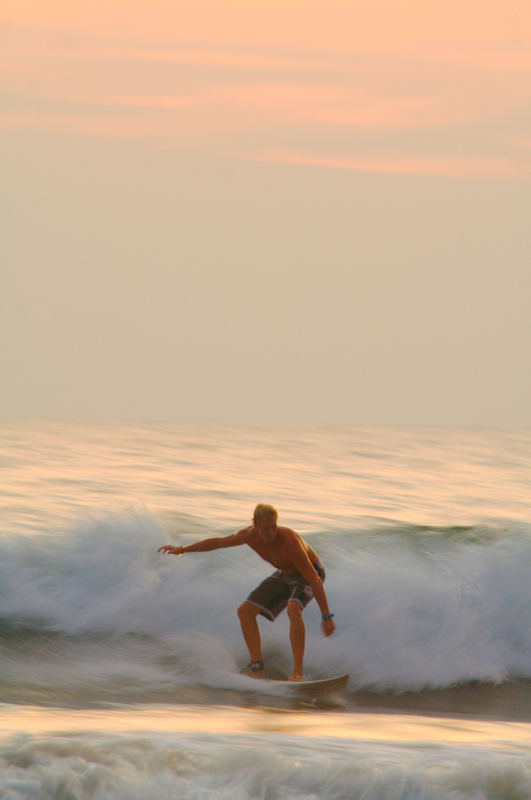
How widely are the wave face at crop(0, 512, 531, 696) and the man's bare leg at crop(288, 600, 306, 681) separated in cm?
55

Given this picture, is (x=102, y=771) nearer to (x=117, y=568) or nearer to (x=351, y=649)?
(x=351, y=649)

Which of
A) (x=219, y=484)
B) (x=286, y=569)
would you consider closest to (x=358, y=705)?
(x=286, y=569)

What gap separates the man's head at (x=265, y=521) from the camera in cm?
903

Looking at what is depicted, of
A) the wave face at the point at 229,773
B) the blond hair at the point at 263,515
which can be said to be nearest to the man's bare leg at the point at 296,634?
the blond hair at the point at 263,515

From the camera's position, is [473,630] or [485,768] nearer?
[485,768]

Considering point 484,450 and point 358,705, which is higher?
point 484,450

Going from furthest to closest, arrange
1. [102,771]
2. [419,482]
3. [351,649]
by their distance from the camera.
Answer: [419,482] < [351,649] < [102,771]

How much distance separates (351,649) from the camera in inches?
427

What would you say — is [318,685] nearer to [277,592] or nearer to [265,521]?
[277,592]

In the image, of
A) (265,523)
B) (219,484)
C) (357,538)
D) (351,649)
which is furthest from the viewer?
(219,484)

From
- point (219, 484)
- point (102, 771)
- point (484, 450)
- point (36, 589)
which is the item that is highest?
point (484, 450)

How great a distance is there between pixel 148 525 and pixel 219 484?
29.2 ft

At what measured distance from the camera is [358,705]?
9.51m

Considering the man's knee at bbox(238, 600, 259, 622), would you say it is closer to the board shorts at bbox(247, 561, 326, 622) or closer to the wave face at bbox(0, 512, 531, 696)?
the board shorts at bbox(247, 561, 326, 622)
